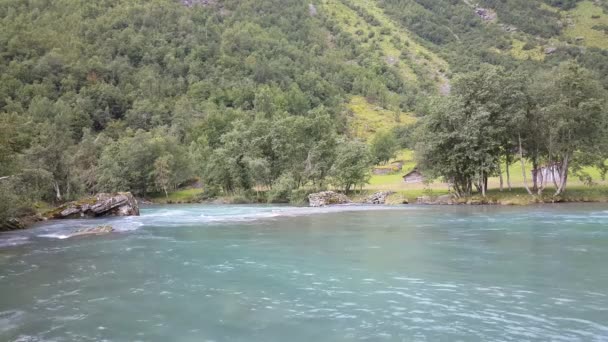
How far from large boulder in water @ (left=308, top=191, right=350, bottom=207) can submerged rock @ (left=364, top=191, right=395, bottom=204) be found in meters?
3.57

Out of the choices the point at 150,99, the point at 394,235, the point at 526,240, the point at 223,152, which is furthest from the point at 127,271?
the point at 150,99

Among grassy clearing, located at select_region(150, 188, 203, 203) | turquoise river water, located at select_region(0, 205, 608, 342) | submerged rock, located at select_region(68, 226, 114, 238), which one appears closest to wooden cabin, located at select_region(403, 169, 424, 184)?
grassy clearing, located at select_region(150, 188, 203, 203)

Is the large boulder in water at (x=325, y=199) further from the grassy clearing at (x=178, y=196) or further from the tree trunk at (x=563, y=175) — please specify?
the grassy clearing at (x=178, y=196)

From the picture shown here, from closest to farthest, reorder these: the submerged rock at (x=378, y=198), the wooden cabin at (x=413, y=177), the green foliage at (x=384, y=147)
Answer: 1. the submerged rock at (x=378, y=198)
2. the wooden cabin at (x=413, y=177)
3. the green foliage at (x=384, y=147)

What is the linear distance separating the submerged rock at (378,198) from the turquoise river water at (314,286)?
105 feet

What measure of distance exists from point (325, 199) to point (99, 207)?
1228 inches

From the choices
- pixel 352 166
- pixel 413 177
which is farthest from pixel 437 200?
pixel 413 177

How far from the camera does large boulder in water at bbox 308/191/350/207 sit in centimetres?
6794

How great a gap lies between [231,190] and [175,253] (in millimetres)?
64979

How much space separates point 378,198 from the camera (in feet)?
222

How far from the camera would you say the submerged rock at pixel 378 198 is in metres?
67.0

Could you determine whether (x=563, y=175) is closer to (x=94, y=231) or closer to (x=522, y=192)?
(x=522, y=192)

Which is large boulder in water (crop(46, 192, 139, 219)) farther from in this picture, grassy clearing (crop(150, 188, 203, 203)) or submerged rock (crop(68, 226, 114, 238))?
grassy clearing (crop(150, 188, 203, 203))

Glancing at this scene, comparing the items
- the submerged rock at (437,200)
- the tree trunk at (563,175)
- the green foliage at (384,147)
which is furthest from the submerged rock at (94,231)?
the green foliage at (384,147)
